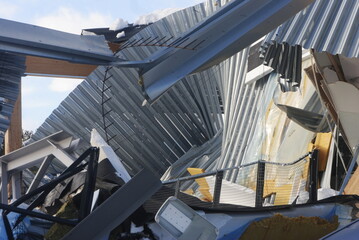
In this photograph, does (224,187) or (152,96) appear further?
(224,187)

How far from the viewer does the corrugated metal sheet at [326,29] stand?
8.47 metres

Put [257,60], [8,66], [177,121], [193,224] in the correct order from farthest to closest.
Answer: [177,121] < [257,60] < [8,66] < [193,224]

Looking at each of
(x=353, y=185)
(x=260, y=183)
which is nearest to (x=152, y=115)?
(x=353, y=185)

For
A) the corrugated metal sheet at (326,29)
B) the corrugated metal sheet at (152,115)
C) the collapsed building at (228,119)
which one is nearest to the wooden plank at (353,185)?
the collapsed building at (228,119)

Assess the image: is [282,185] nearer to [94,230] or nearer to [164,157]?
[94,230]

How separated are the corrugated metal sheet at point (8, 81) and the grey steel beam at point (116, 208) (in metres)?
1.54

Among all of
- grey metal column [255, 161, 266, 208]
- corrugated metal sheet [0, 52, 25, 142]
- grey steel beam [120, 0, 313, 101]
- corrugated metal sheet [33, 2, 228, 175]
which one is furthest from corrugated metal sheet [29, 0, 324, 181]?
corrugated metal sheet [0, 52, 25, 142]

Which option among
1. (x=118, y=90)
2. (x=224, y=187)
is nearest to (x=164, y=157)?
(x=118, y=90)

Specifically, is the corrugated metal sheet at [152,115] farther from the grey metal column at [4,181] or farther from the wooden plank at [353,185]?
the wooden plank at [353,185]

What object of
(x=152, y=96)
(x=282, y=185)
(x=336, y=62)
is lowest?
(x=282, y=185)

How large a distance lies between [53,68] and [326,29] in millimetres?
7248

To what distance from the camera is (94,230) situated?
4727 millimetres

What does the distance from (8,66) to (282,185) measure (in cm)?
344

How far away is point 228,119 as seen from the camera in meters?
14.0
